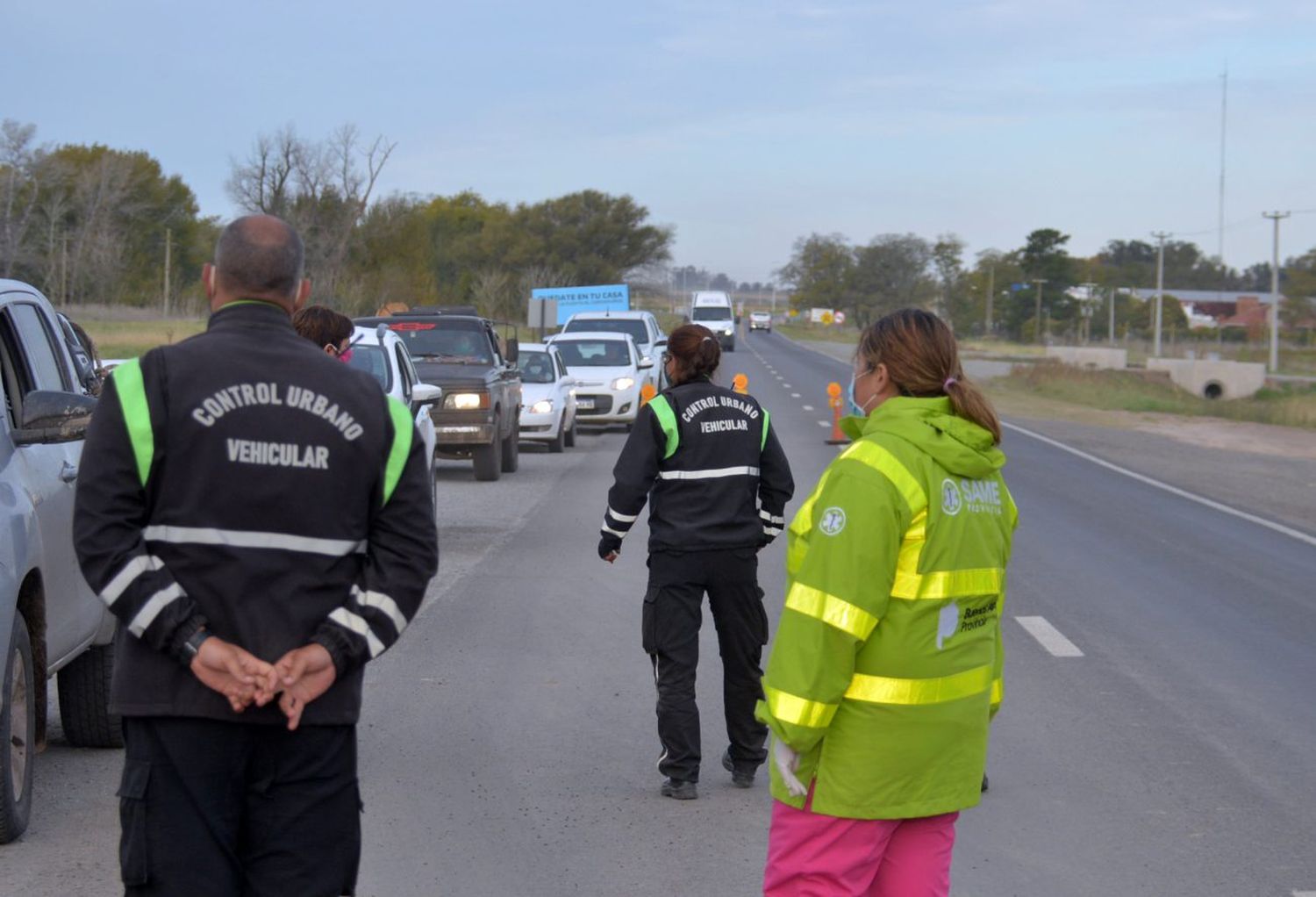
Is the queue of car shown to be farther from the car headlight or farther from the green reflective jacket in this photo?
the car headlight

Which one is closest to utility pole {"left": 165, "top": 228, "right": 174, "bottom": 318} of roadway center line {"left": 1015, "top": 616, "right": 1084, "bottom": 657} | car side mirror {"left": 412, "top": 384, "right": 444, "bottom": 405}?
car side mirror {"left": 412, "top": 384, "right": 444, "bottom": 405}

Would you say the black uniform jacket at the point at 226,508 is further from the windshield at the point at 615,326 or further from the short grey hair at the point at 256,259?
the windshield at the point at 615,326

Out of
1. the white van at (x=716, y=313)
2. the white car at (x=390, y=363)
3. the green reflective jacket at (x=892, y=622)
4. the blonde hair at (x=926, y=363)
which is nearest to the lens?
the green reflective jacket at (x=892, y=622)

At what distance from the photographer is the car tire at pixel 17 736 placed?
205 inches

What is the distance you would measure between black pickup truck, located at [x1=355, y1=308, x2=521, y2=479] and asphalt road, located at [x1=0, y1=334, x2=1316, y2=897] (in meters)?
4.81

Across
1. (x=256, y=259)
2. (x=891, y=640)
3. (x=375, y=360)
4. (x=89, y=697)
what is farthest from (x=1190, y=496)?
(x=256, y=259)

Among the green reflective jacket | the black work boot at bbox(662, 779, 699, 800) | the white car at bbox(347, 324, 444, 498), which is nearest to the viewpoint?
the green reflective jacket

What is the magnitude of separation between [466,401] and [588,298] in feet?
131

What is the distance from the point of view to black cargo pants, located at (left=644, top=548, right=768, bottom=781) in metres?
6.14

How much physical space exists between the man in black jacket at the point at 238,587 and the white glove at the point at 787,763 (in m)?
0.90

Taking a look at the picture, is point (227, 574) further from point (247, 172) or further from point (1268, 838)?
point (247, 172)

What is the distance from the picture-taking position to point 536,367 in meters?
23.0

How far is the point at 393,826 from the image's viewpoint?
5.81 metres

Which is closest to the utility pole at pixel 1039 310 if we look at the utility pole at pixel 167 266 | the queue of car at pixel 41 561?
the utility pole at pixel 167 266
